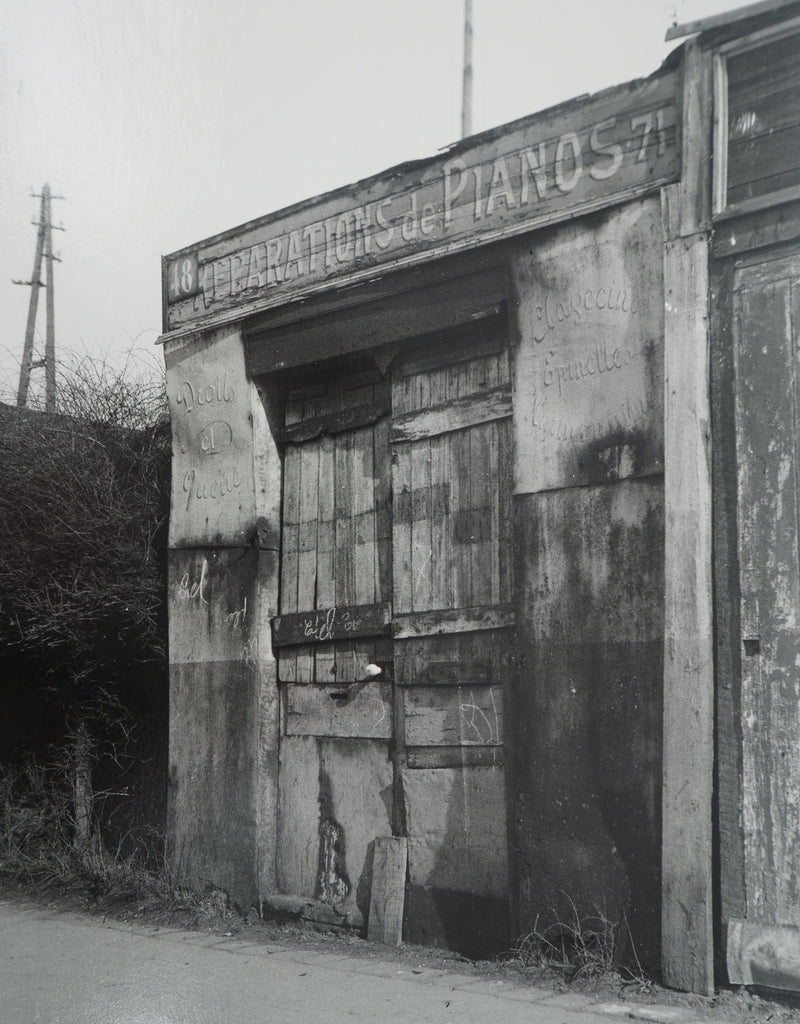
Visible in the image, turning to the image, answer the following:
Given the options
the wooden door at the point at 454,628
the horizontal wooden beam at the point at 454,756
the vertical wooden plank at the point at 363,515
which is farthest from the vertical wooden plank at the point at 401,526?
the horizontal wooden beam at the point at 454,756

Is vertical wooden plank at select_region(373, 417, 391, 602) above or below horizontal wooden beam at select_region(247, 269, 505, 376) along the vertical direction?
below

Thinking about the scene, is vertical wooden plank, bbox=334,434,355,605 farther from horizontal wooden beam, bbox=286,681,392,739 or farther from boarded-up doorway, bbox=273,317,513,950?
horizontal wooden beam, bbox=286,681,392,739

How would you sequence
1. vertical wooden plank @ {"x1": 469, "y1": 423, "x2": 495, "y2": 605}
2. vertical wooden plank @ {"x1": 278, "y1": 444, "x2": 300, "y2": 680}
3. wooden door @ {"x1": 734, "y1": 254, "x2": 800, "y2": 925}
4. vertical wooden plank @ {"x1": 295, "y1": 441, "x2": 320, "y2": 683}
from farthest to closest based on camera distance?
1. vertical wooden plank @ {"x1": 278, "y1": 444, "x2": 300, "y2": 680}
2. vertical wooden plank @ {"x1": 295, "y1": 441, "x2": 320, "y2": 683}
3. vertical wooden plank @ {"x1": 469, "y1": 423, "x2": 495, "y2": 605}
4. wooden door @ {"x1": 734, "y1": 254, "x2": 800, "y2": 925}

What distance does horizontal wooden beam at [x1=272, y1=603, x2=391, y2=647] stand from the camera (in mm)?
6742

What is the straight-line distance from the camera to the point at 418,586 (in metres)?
6.55

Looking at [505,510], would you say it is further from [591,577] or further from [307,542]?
[307,542]

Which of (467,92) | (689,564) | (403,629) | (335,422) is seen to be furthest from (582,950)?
(467,92)

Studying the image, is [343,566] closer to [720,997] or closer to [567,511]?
[567,511]

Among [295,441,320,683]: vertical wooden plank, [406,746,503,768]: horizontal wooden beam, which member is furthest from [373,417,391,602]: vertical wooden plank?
[406,746,503,768]: horizontal wooden beam

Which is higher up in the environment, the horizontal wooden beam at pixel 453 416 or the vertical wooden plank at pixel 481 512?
the horizontal wooden beam at pixel 453 416

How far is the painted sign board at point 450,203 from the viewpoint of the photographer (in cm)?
566

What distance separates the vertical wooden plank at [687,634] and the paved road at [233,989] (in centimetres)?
43

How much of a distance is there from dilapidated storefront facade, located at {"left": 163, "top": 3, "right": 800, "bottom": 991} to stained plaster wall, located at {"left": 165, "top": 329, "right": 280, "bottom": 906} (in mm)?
22

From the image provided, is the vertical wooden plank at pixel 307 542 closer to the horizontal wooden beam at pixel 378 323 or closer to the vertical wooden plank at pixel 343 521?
the vertical wooden plank at pixel 343 521
